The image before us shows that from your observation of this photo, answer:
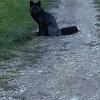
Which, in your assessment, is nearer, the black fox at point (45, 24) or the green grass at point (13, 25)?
the green grass at point (13, 25)

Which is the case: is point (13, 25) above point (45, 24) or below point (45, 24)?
below

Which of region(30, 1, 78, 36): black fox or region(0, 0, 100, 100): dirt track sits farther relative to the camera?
region(30, 1, 78, 36): black fox

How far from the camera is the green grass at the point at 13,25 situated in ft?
41.3

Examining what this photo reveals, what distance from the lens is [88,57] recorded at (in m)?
11.2

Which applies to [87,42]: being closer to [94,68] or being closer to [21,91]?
[94,68]

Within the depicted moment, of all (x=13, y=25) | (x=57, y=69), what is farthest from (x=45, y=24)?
(x=57, y=69)

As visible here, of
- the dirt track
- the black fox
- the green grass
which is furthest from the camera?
the black fox

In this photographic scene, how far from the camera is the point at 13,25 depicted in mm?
15766

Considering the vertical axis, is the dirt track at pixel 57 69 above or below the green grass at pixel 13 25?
above

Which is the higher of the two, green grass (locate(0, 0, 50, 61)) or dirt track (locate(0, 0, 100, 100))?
dirt track (locate(0, 0, 100, 100))

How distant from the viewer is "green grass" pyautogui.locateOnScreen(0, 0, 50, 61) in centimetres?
1257

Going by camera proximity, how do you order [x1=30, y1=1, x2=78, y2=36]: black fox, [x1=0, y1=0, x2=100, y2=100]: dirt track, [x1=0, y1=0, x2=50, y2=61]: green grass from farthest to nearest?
[x1=30, y1=1, x2=78, y2=36]: black fox → [x1=0, y1=0, x2=50, y2=61]: green grass → [x1=0, y1=0, x2=100, y2=100]: dirt track

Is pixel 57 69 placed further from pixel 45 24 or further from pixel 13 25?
pixel 13 25

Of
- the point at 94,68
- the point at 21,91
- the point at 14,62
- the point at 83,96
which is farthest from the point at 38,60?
the point at 83,96
